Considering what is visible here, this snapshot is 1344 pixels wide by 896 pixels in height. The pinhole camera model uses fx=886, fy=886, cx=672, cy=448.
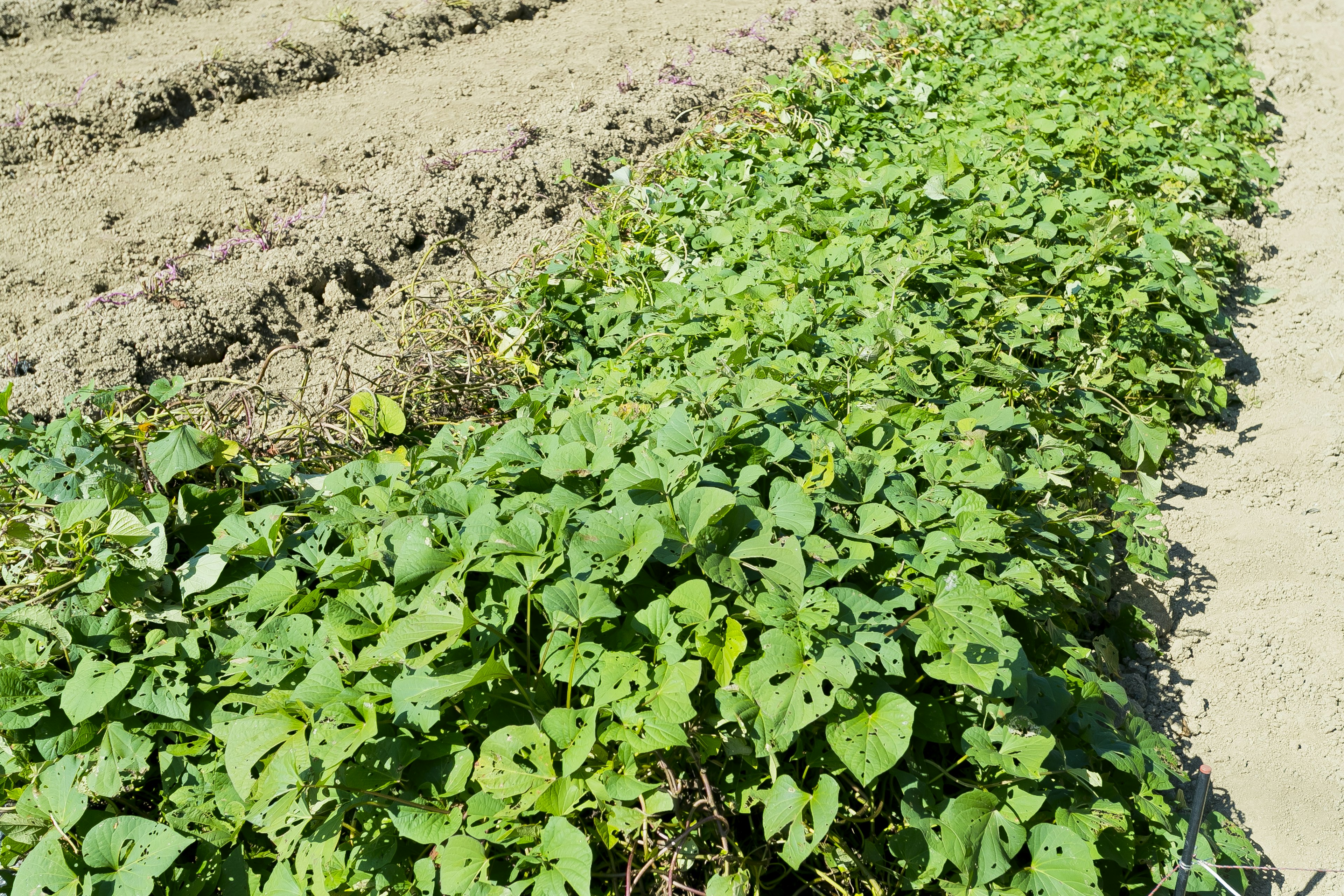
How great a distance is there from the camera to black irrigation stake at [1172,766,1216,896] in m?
1.62

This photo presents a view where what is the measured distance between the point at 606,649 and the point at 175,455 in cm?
114

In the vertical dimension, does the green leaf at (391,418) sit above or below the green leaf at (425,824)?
above

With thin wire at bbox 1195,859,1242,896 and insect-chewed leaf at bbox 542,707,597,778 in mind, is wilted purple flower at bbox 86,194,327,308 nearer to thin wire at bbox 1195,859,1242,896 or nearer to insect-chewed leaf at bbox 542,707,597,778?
Result: insect-chewed leaf at bbox 542,707,597,778

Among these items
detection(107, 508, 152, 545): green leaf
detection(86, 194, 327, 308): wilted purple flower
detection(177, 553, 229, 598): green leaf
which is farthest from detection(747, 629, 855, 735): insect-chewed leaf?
detection(86, 194, 327, 308): wilted purple flower

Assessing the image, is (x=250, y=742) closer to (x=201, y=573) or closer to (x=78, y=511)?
(x=201, y=573)

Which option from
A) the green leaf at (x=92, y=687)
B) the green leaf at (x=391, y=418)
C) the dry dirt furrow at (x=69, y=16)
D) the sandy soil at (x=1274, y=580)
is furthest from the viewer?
the dry dirt furrow at (x=69, y=16)

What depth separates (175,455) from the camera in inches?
79.4

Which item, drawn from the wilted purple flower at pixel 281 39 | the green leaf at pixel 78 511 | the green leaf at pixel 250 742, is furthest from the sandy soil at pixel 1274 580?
the wilted purple flower at pixel 281 39

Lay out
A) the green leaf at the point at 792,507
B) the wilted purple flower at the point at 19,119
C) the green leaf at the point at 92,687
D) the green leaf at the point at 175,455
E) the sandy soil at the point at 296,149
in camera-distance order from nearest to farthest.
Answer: the green leaf at the point at 92,687 → the green leaf at the point at 792,507 → the green leaf at the point at 175,455 → the sandy soil at the point at 296,149 → the wilted purple flower at the point at 19,119

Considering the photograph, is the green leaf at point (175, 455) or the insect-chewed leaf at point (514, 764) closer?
the insect-chewed leaf at point (514, 764)

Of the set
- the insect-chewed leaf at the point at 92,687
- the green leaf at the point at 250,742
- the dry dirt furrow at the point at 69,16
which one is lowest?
the green leaf at the point at 250,742

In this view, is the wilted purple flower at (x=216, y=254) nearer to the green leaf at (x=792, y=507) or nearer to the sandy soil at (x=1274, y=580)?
the green leaf at (x=792, y=507)

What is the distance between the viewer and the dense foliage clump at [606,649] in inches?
58.6

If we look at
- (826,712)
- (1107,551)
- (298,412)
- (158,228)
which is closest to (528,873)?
(826,712)
